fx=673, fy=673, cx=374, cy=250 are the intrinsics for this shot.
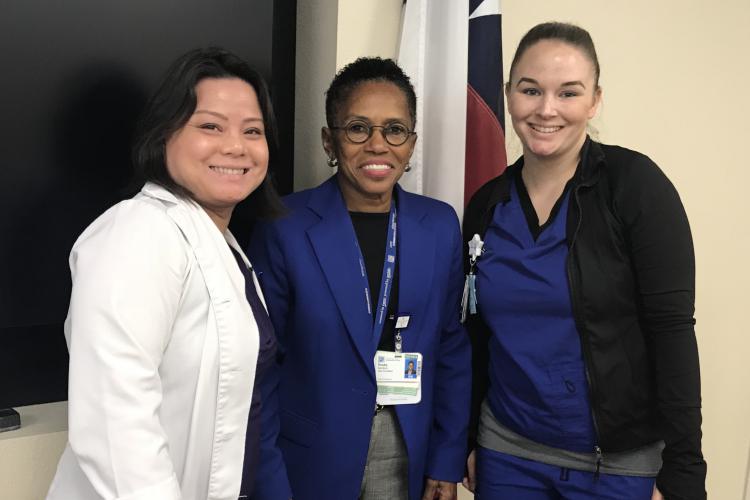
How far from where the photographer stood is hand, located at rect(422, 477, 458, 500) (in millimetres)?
1777

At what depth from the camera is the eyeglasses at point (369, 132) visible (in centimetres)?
167

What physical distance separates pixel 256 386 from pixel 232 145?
0.50 meters

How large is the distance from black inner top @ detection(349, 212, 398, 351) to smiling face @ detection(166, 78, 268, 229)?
1.29 ft

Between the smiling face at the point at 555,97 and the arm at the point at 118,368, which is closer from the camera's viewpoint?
the arm at the point at 118,368

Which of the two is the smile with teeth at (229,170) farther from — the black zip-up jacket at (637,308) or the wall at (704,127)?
the wall at (704,127)

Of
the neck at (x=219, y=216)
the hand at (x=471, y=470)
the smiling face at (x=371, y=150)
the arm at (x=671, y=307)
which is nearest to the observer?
the neck at (x=219, y=216)

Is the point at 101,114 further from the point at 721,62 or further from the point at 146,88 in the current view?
the point at 721,62

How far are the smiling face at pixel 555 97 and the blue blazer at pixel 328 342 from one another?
0.35 metres

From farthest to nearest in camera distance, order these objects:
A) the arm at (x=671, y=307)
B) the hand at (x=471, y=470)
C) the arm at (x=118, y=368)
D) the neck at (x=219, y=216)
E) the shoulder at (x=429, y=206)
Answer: the hand at (x=471, y=470), the shoulder at (x=429, y=206), the arm at (x=671, y=307), the neck at (x=219, y=216), the arm at (x=118, y=368)

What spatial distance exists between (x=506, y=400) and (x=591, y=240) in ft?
1.52

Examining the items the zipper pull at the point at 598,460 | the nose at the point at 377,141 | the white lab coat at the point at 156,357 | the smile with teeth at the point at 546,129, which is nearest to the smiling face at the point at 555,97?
the smile with teeth at the point at 546,129

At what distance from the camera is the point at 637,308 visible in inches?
64.4

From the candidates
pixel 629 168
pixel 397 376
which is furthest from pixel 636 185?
pixel 397 376

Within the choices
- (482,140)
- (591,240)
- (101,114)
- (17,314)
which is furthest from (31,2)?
(591,240)
